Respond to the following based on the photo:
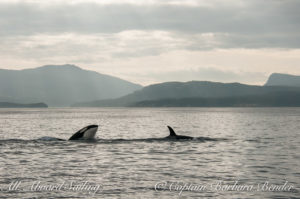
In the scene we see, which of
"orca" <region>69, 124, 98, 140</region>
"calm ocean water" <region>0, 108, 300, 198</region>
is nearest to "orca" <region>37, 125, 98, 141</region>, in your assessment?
"orca" <region>69, 124, 98, 140</region>

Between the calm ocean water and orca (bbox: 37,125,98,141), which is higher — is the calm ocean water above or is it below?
below

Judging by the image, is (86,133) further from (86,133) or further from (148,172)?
(148,172)

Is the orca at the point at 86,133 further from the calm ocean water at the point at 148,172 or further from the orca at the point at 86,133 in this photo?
the calm ocean water at the point at 148,172

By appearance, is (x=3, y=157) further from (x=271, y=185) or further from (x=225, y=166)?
(x=271, y=185)

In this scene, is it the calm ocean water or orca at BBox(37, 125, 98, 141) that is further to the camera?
orca at BBox(37, 125, 98, 141)

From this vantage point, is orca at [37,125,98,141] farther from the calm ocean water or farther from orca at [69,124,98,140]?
the calm ocean water

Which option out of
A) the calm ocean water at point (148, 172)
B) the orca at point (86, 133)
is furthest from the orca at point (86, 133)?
the calm ocean water at point (148, 172)

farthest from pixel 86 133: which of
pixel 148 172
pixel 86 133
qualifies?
pixel 148 172

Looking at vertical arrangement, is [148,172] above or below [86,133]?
below

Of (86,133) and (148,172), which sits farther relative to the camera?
(86,133)

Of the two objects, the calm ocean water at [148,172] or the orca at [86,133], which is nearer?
the calm ocean water at [148,172]

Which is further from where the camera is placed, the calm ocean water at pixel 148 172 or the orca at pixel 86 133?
the orca at pixel 86 133

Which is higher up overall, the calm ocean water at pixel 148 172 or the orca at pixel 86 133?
the orca at pixel 86 133

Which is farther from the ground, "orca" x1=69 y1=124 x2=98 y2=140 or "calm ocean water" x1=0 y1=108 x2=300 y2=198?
"orca" x1=69 y1=124 x2=98 y2=140
